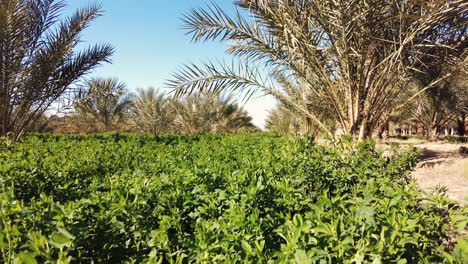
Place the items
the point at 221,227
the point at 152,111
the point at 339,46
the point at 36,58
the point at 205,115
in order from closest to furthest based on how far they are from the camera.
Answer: the point at 221,227 → the point at 339,46 → the point at 36,58 → the point at 205,115 → the point at 152,111

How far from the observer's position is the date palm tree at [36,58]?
272 inches

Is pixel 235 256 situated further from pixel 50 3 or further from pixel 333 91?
Answer: pixel 50 3

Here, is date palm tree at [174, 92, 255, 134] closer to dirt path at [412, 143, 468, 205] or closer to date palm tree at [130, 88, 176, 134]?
date palm tree at [130, 88, 176, 134]

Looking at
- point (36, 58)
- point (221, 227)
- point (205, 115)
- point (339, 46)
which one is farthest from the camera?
point (205, 115)

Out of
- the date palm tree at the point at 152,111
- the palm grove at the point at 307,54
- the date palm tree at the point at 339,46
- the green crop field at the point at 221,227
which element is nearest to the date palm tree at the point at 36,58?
the palm grove at the point at 307,54

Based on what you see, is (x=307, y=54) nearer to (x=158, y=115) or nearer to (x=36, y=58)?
(x=36, y=58)

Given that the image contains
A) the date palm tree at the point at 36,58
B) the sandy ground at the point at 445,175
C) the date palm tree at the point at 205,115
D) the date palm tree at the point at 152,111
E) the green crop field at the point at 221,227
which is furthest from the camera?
the date palm tree at the point at 152,111

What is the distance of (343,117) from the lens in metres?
5.82

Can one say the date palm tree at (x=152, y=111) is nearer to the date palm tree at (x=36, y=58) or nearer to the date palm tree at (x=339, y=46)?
the date palm tree at (x=36, y=58)

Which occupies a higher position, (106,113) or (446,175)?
(106,113)

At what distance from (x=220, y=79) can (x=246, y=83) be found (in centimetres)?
51

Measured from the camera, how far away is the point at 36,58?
24.1ft

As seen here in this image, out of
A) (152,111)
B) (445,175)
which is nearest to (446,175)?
(445,175)

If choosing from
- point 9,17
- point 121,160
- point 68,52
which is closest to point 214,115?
point 68,52
